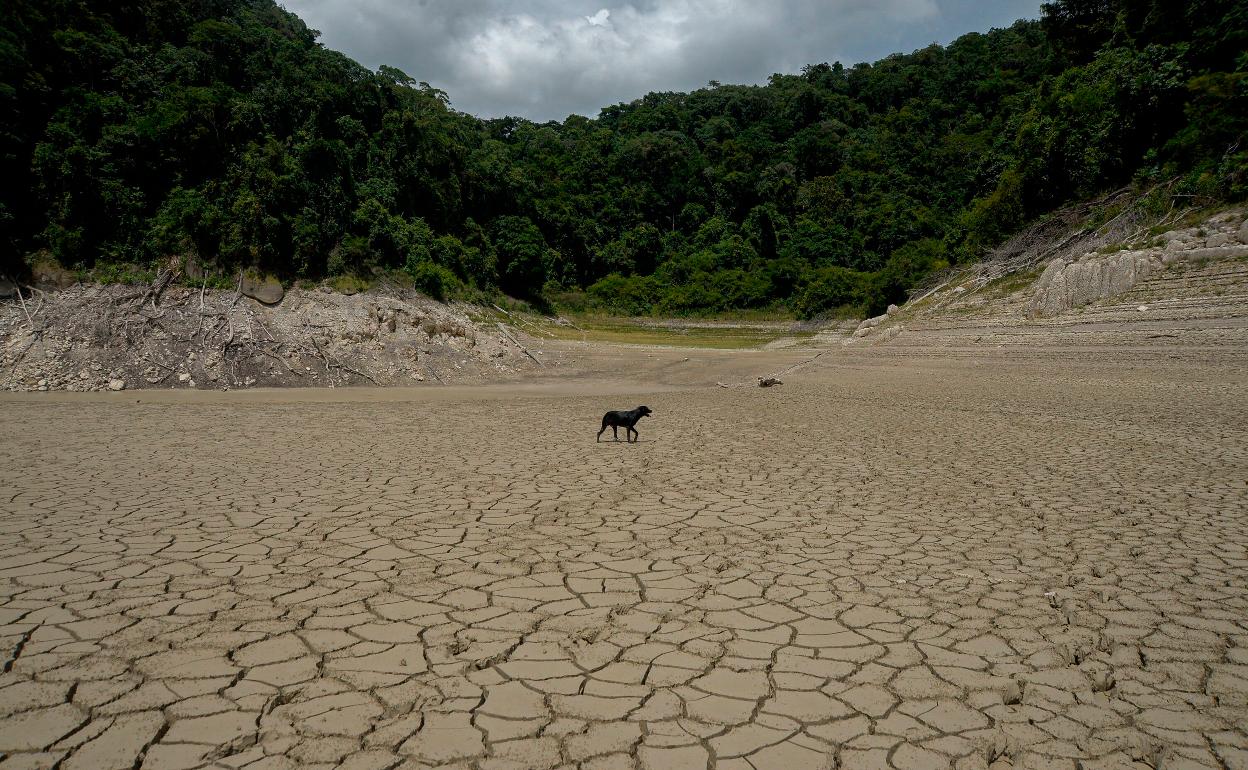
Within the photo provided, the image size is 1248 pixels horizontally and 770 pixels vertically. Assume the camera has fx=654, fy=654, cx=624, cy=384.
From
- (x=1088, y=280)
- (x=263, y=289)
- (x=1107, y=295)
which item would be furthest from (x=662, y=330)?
(x=1107, y=295)

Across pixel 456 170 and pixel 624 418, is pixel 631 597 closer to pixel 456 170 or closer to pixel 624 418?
pixel 624 418

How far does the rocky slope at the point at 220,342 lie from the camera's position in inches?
719

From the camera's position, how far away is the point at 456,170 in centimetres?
4300

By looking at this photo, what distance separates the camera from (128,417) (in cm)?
1202

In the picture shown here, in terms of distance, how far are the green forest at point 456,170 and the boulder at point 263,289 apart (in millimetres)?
495

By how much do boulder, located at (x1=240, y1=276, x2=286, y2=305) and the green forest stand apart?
1.62 feet

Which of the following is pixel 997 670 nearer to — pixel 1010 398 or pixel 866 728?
pixel 866 728

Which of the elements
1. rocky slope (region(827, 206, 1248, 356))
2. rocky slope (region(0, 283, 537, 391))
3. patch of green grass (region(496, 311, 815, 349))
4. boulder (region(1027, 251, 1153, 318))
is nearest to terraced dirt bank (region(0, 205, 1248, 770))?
rocky slope (region(827, 206, 1248, 356))

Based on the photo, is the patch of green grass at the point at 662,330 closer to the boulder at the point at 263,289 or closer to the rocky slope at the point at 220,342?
the rocky slope at the point at 220,342

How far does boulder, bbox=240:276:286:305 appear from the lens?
71.5 feet

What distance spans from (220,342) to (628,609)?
66.6 feet

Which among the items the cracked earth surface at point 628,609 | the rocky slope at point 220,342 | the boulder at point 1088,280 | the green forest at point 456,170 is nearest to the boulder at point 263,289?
the rocky slope at point 220,342

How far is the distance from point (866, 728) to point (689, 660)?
0.87 metres

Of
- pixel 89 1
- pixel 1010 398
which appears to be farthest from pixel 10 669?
pixel 89 1
